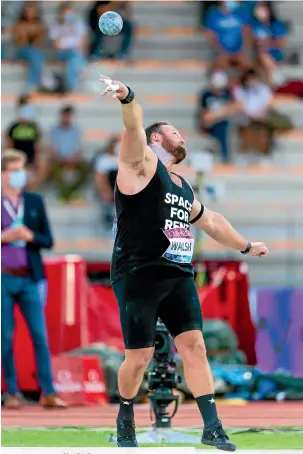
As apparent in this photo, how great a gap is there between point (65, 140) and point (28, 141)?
3.15 feet

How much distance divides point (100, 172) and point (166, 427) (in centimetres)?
1017

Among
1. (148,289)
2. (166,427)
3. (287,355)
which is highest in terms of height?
(148,289)

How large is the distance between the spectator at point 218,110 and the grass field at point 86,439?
11.0m

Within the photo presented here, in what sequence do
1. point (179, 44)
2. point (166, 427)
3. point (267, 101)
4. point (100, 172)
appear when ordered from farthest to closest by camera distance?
point (179, 44) → point (267, 101) → point (100, 172) → point (166, 427)

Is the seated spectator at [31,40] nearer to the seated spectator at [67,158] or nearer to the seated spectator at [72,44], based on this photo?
the seated spectator at [72,44]

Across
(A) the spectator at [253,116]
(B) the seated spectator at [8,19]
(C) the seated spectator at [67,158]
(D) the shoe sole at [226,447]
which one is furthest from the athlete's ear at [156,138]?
(B) the seated spectator at [8,19]

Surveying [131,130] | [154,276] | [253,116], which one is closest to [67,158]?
[253,116]

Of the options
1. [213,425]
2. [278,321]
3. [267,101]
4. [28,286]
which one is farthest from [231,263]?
[213,425]

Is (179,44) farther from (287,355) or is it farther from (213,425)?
(213,425)

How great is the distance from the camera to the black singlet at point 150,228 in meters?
7.56

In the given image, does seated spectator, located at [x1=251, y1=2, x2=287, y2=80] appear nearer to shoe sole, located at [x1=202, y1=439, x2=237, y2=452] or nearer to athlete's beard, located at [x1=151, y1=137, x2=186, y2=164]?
athlete's beard, located at [x1=151, y1=137, x2=186, y2=164]

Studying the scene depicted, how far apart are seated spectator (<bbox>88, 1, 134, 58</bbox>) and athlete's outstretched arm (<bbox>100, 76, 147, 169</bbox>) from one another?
13.3 meters

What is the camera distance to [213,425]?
7629 millimetres

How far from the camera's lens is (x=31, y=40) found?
70.2ft
